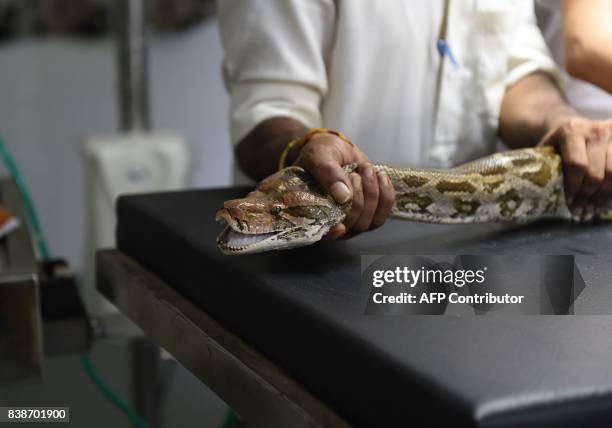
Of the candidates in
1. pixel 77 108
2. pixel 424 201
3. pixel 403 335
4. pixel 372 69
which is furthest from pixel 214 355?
pixel 77 108

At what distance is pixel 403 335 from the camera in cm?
64

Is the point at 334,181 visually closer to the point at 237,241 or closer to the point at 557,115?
the point at 237,241

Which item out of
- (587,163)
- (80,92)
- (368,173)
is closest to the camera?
(368,173)

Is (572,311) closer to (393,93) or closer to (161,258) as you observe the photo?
(161,258)

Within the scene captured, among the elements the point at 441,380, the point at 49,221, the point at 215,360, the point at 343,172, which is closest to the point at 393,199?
the point at 343,172

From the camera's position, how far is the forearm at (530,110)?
1231 millimetres

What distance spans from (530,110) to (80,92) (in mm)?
1837

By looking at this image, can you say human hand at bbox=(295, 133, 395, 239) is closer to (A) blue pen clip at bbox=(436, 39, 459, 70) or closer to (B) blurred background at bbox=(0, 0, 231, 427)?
(A) blue pen clip at bbox=(436, 39, 459, 70)

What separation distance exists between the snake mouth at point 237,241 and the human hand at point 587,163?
437mm

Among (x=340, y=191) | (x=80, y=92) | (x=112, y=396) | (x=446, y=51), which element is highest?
(x=446, y=51)

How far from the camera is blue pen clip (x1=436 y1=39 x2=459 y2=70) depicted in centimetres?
122

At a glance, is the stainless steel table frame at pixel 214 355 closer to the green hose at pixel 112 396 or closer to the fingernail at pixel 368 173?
the green hose at pixel 112 396

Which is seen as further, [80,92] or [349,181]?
[80,92]

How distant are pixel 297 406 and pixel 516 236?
0.40 m
